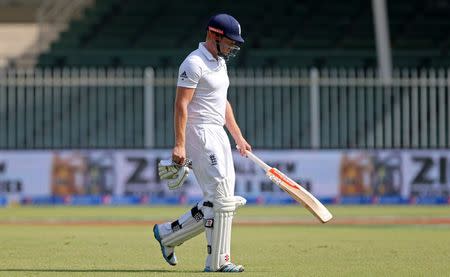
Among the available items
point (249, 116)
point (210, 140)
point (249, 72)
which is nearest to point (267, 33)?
point (249, 116)

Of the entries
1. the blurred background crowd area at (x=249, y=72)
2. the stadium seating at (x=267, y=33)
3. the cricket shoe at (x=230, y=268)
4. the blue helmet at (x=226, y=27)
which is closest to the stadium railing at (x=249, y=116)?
the blurred background crowd area at (x=249, y=72)

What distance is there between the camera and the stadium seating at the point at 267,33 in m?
31.2

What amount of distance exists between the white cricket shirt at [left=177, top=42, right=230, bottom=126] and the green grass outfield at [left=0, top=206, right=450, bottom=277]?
1224 mm

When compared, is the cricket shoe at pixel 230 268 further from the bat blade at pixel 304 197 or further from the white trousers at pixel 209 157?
the bat blade at pixel 304 197

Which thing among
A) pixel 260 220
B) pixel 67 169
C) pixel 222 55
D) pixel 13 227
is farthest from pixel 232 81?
pixel 222 55

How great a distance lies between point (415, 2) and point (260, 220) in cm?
1660

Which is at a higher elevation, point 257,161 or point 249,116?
point 249,116

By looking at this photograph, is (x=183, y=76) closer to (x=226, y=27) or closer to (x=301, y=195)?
(x=226, y=27)

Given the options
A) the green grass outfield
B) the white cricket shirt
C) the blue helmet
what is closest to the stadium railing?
the green grass outfield

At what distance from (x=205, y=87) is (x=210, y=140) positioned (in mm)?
422

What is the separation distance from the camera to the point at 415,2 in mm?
34656

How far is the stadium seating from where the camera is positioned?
102 feet

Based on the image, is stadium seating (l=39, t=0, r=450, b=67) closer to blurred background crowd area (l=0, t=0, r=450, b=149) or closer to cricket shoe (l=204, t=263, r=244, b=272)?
blurred background crowd area (l=0, t=0, r=450, b=149)

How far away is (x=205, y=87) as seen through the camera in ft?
33.7
